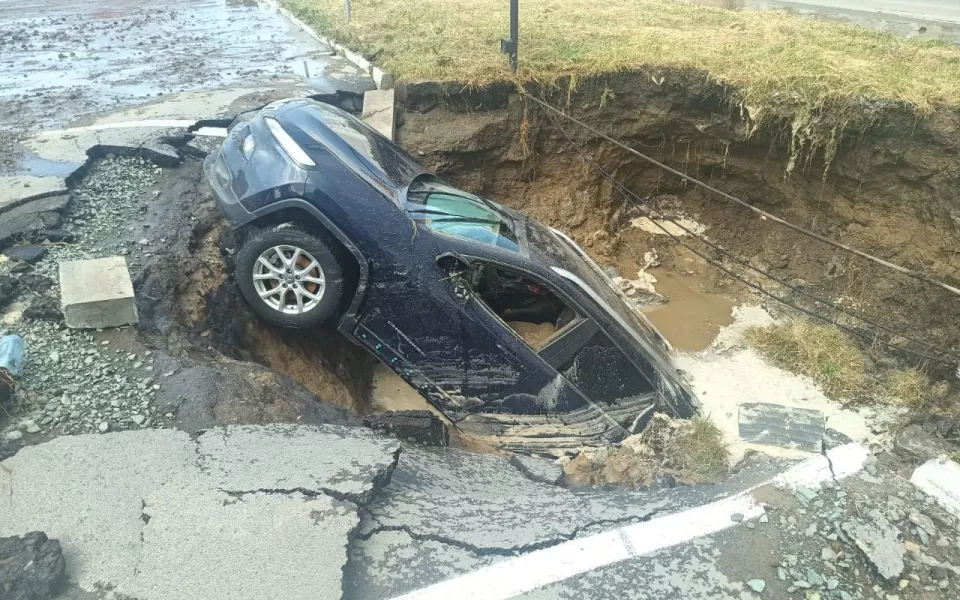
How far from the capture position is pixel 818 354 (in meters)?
6.50

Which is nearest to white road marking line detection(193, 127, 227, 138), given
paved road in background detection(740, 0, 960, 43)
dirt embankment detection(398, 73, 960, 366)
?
dirt embankment detection(398, 73, 960, 366)

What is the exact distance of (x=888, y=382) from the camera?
245 inches

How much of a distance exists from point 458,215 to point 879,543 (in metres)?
3.33

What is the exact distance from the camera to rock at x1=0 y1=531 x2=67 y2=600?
2582 millimetres

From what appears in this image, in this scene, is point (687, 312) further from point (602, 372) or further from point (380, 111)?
point (380, 111)

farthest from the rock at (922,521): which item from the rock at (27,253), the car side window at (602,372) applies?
the rock at (27,253)

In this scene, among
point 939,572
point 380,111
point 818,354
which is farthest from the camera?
point 380,111

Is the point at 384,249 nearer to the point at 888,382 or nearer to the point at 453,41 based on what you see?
the point at 888,382

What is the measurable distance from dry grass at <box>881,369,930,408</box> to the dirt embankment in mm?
1045

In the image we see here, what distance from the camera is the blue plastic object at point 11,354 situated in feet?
12.2

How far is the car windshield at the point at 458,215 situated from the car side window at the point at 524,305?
258mm

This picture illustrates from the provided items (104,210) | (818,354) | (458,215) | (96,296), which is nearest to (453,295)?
(458,215)

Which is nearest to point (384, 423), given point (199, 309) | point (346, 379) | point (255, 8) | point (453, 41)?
point (346, 379)

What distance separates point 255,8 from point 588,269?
15099mm
